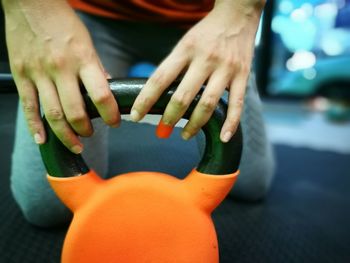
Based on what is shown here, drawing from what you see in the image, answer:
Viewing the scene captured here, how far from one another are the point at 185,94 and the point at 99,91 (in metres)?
0.09

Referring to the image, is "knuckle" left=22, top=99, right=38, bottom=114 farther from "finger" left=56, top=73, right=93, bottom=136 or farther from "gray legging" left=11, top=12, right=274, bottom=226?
"gray legging" left=11, top=12, right=274, bottom=226

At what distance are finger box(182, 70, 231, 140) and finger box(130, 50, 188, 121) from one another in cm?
4

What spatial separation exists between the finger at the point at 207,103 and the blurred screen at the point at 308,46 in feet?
5.39

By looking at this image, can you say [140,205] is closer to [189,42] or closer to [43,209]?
[189,42]

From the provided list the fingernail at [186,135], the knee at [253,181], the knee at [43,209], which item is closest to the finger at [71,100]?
the fingernail at [186,135]

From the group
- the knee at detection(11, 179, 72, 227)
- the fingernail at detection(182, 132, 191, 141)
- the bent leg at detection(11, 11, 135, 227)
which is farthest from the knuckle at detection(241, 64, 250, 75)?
the knee at detection(11, 179, 72, 227)

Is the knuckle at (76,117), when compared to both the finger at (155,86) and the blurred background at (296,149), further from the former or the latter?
the blurred background at (296,149)

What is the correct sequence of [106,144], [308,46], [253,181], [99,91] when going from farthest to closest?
[308,46]
[253,181]
[106,144]
[99,91]

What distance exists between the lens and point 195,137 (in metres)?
0.40

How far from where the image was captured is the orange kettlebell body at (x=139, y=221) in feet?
1.13

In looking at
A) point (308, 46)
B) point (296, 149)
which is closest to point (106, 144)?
point (296, 149)

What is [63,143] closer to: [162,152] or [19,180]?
[162,152]

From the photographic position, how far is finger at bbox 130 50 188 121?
0.34 m

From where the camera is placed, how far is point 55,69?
35cm
